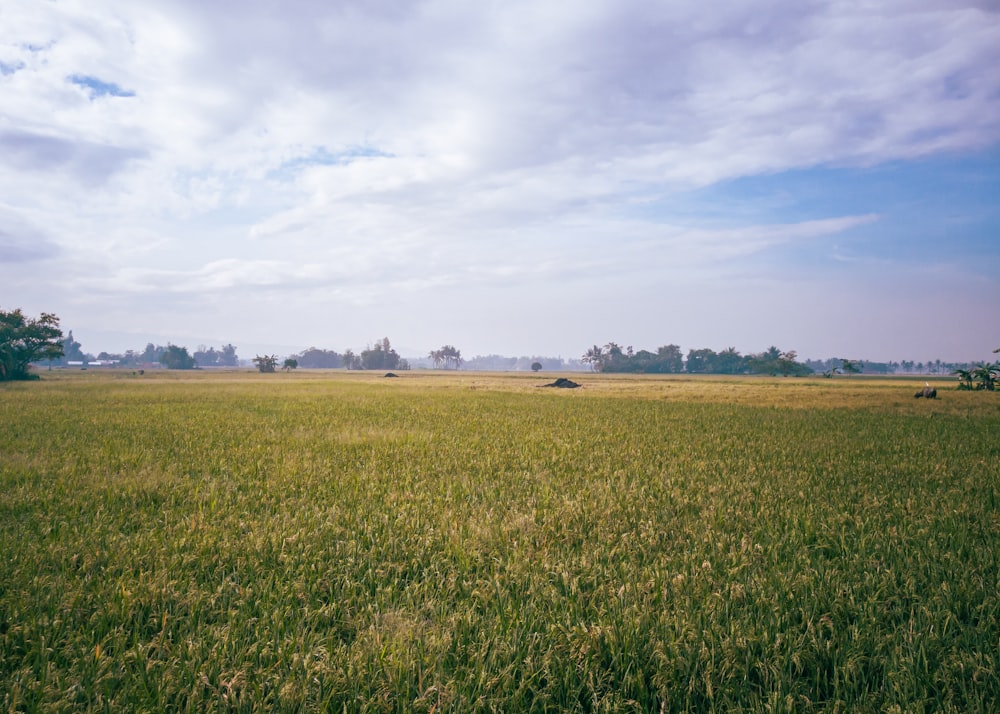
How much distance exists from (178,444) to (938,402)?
49.6 metres

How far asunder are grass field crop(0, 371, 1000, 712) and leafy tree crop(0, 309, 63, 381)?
85790 millimetres

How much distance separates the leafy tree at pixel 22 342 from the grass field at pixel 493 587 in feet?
281

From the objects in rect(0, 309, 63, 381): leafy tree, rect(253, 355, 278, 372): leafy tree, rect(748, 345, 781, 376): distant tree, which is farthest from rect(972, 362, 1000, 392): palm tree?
rect(253, 355, 278, 372): leafy tree

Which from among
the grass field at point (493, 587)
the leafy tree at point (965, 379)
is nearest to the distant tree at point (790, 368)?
the leafy tree at point (965, 379)

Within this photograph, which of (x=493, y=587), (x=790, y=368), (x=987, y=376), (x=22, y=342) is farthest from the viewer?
(x=790, y=368)

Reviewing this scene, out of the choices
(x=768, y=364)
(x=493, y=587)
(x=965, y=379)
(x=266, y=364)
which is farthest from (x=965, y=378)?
(x=266, y=364)

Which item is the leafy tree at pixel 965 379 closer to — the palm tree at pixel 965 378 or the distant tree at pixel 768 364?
the palm tree at pixel 965 378

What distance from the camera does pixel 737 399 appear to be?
1651 inches

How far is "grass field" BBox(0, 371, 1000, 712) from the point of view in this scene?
352cm

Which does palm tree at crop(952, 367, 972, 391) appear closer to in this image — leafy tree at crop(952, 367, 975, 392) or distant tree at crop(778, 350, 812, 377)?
leafy tree at crop(952, 367, 975, 392)

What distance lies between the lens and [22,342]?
75.7 m

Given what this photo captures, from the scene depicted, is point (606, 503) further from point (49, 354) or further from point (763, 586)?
point (49, 354)

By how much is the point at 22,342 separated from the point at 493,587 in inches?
4076

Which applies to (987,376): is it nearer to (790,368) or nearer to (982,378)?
(982,378)
